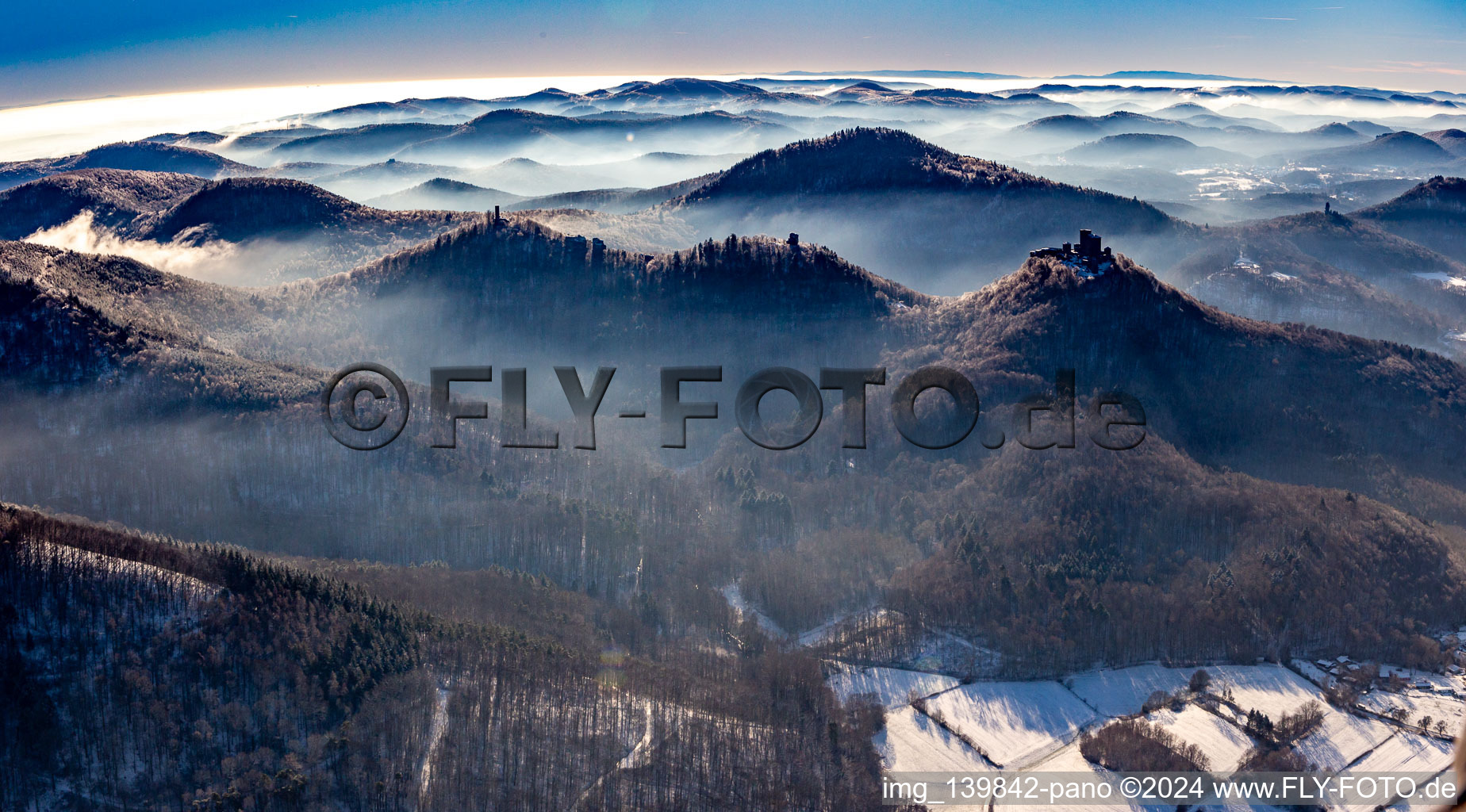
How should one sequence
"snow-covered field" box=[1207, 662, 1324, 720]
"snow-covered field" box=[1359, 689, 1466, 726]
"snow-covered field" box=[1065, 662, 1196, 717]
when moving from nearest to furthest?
"snow-covered field" box=[1359, 689, 1466, 726] → "snow-covered field" box=[1207, 662, 1324, 720] → "snow-covered field" box=[1065, 662, 1196, 717]

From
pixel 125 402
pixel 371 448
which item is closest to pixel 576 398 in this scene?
pixel 371 448

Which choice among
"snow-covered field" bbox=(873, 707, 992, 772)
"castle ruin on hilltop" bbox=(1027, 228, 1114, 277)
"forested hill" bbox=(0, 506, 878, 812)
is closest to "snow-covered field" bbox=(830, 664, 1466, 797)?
"snow-covered field" bbox=(873, 707, 992, 772)

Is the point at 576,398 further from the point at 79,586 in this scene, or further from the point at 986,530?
the point at 79,586

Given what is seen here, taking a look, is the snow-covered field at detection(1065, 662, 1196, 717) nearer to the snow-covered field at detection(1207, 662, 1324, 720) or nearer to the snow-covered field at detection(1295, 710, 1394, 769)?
the snow-covered field at detection(1207, 662, 1324, 720)

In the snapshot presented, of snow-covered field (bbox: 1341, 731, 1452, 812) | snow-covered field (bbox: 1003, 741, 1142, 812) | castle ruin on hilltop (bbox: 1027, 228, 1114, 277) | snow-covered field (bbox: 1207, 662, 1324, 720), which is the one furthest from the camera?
castle ruin on hilltop (bbox: 1027, 228, 1114, 277)

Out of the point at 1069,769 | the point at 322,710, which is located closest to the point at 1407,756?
the point at 1069,769

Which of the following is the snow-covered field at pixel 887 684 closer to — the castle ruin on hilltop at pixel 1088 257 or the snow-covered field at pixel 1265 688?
the snow-covered field at pixel 1265 688

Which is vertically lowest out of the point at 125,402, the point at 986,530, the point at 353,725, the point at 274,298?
the point at 353,725
